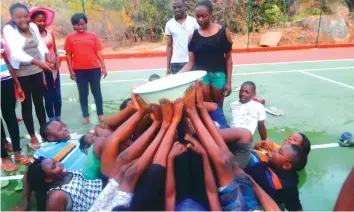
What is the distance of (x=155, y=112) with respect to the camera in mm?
2129

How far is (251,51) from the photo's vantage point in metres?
12.0

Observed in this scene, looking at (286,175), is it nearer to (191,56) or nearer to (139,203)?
(139,203)

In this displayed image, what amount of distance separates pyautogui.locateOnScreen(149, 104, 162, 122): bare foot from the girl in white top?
1871mm

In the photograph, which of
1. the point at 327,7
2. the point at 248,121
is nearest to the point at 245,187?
the point at 248,121

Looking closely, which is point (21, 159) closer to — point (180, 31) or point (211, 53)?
point (211, 53)

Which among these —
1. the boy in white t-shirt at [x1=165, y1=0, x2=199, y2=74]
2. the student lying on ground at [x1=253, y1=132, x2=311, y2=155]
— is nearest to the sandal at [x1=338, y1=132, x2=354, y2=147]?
the student lying on ground at [x1=253, y1=132, x2=311, y2=155]

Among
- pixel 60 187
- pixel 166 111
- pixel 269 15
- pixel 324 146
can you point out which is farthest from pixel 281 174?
pixel 269 15

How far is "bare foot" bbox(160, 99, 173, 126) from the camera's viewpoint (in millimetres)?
2055

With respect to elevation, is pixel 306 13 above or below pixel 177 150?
above

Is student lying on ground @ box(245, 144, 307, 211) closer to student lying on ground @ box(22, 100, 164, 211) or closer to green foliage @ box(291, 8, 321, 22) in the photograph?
student lying on ground @ box(22, 100, 164, 211)

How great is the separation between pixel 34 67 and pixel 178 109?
2.30 metres

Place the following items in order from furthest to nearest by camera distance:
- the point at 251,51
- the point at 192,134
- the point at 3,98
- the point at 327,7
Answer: the point at 327,7, the point at 251,51, the point at 3,98, the point at 192,134

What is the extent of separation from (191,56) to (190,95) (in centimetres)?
189

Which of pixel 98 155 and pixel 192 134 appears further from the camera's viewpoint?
pixel 98 155
